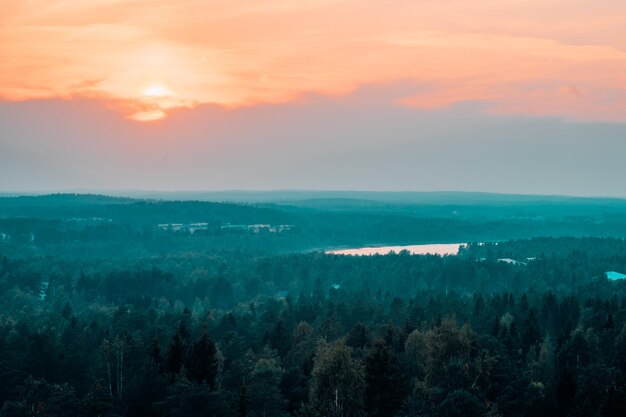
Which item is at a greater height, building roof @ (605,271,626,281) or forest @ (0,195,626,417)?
forest @ (0,195,626,417)

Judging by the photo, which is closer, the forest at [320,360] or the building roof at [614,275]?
the forest at [320,360]

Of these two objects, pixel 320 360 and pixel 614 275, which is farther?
pixel 614 275

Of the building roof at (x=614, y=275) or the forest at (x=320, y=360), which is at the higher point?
the forest at (x=320, y=360)

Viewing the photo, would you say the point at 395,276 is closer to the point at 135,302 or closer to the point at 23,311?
the point at 135,302

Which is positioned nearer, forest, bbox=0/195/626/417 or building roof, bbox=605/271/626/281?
forest, bbox=0/195/626/417

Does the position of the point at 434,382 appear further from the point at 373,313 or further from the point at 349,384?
the point at 373,313

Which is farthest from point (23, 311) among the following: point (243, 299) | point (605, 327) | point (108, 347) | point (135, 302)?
point (605, 327)

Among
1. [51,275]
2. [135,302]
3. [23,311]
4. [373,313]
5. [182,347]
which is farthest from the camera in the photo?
[51,275]

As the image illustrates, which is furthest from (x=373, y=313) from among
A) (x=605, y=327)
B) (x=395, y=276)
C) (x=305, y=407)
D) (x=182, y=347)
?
(x=395, y=276)

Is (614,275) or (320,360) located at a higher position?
(320,360)

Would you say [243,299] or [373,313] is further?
[243,299]

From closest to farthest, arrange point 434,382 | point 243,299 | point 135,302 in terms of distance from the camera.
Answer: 1. point 434,382
2. point 135,302
3. point 243,299
